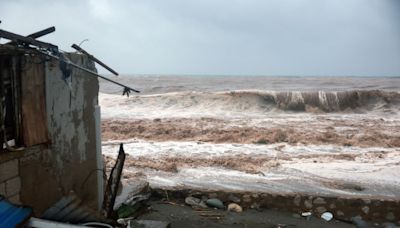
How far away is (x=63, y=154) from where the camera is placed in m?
5.86

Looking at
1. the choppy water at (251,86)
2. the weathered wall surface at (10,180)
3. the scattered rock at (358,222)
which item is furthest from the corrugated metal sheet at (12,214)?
the choppy water at (251,86)

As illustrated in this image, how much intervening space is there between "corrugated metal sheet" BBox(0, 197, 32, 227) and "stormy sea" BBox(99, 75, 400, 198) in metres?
5.87

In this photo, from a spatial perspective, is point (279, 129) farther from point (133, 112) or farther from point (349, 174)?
point (133, 112)

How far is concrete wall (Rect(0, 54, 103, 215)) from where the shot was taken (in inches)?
198

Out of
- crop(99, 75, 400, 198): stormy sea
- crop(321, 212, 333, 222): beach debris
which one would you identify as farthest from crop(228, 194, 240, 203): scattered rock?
crop(321, 212, 333, 222): beach debris

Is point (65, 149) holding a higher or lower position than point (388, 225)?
higher

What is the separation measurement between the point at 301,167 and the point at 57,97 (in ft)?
25.4

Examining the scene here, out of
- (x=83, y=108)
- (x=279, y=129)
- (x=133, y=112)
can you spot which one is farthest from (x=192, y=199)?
(x=133, y=112)

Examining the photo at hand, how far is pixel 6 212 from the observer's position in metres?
3.53

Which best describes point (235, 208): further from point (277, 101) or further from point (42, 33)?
point (277, 101)

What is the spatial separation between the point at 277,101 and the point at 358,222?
19848 mm

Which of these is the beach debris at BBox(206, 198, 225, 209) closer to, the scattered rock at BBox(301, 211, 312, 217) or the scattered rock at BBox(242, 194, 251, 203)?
the scattered rock at BBox(242, 194, 251, 203)

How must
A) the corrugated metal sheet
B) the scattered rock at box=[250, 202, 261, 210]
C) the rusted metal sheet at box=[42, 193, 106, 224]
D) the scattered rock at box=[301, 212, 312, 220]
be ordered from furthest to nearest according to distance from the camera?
1. the scattered rock at box=[250, 202, 261, 210]
2. the scattered rock at box=[301, 212, 312, 220]
3. the rusted metal sheet at box=[42, 193, 106, 224]
4. the corrugated metal sheet

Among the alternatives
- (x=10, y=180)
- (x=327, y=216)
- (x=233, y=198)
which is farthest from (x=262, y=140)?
(x=10, y=180)
